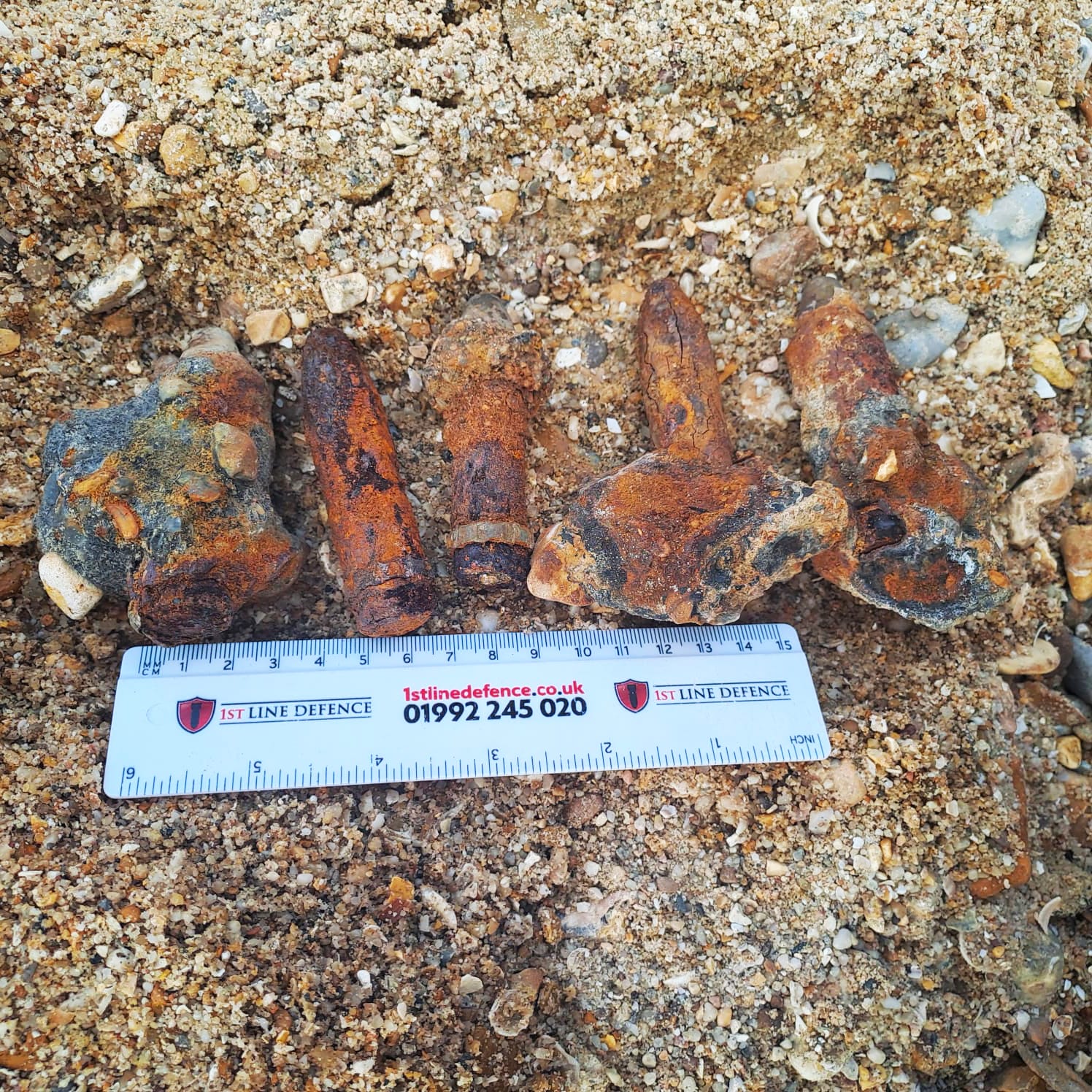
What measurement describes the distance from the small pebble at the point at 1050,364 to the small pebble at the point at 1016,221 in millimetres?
291

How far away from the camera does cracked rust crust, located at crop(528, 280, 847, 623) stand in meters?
2.12

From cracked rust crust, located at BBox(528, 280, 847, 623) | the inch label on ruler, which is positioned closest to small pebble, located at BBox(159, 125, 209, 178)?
the inch label on ruler

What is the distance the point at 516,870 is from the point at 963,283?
2.47 meters

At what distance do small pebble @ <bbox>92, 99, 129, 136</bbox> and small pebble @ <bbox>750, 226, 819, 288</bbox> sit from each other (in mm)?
2100

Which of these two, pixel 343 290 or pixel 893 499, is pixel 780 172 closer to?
pixel 893 499

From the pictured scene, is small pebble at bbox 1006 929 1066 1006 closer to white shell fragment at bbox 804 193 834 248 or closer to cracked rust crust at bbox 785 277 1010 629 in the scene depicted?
cracked rust crust at bbox 785 277 1010 629

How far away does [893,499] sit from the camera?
2.31m

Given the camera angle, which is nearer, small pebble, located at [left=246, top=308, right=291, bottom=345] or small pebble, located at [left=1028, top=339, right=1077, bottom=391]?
small pebble, located at [left=246, top=308, right=291, bottom=345]

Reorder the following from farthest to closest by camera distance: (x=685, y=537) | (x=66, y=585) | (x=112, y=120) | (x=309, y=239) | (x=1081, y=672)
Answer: (x=1081, y=672), (x=309, y=239), (x=112, y=120), (x=66, y=585), (x=685, y=537)

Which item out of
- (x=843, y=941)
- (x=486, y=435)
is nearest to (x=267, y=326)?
(x=486, y=435)

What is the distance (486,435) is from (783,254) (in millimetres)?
1234

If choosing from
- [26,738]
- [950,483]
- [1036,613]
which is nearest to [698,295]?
[950,483]

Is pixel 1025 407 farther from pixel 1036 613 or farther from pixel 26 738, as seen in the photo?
pixel 26 738

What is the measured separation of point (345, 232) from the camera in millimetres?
2541
